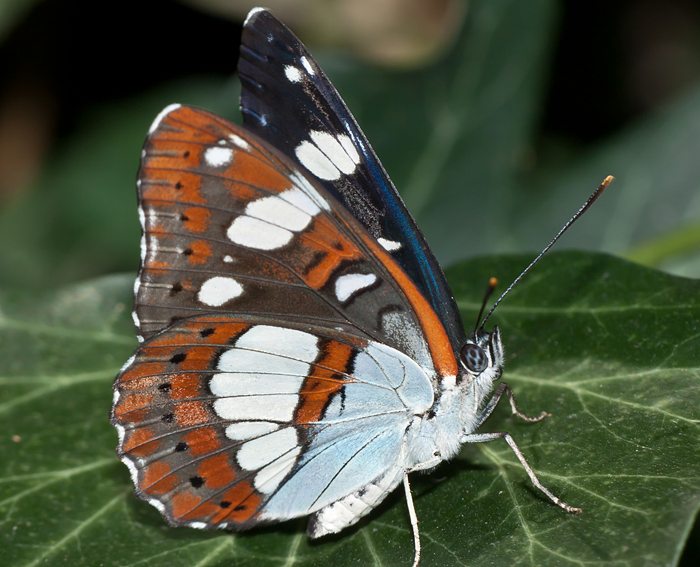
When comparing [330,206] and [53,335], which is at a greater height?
[330,206]

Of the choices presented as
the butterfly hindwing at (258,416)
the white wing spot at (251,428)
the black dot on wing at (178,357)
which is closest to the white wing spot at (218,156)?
the butterfly hindwing at (258,416)

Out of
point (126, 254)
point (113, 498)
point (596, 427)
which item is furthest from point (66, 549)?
point (126, 254)

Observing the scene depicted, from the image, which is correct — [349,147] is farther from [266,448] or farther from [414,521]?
[414,521]

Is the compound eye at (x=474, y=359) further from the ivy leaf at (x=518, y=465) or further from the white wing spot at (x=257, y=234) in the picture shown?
the white wing spot at (x=257, y=234)

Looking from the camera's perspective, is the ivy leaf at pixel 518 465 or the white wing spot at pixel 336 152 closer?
the ivy leaf at pixel 518 465

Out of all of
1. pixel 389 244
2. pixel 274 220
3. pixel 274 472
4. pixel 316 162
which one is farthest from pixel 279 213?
pixel 274 472

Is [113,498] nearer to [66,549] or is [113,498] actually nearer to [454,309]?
[66,549]

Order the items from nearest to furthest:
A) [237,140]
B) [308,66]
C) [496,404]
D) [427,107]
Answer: [237,140], [308,66], [496,404], [427,107]
